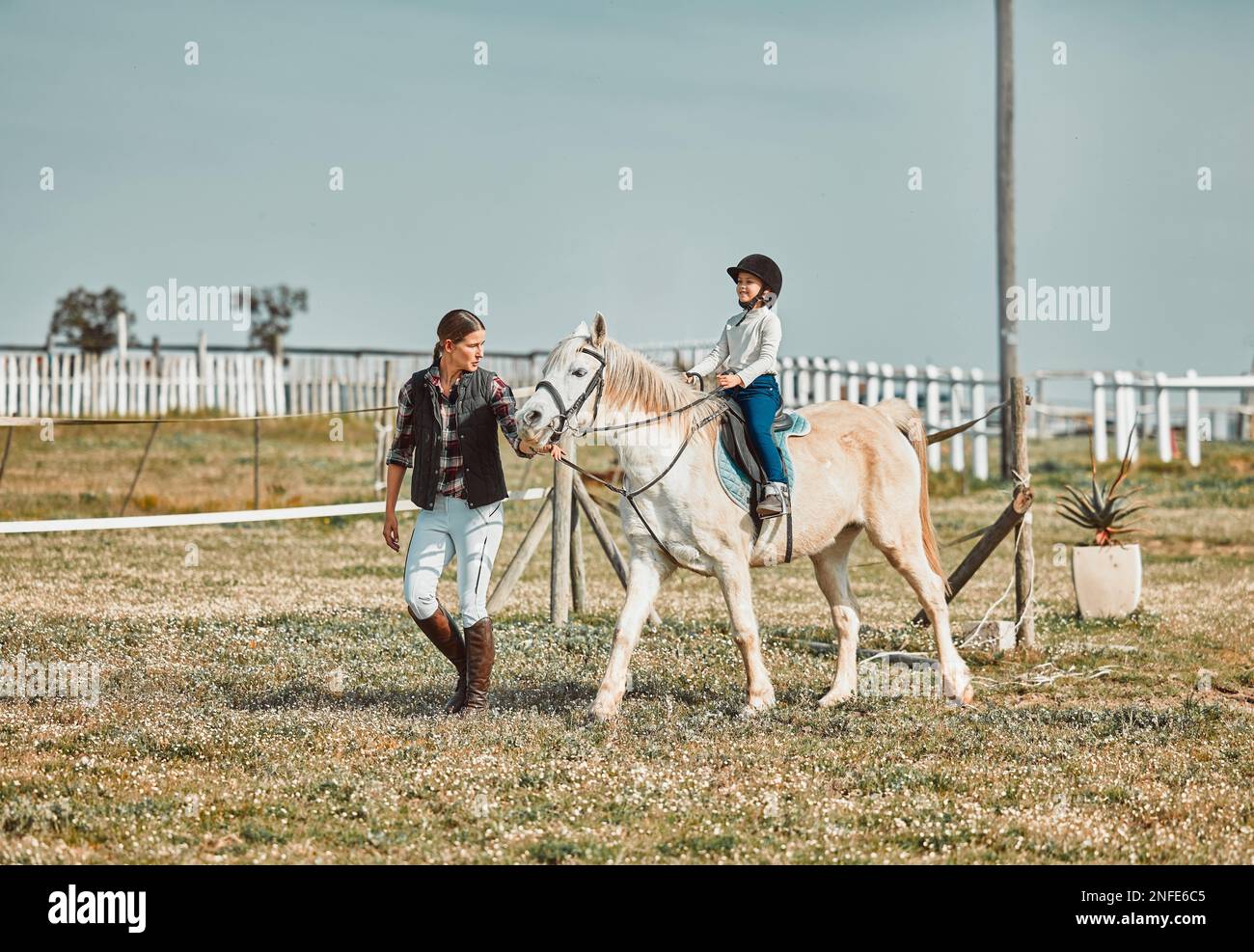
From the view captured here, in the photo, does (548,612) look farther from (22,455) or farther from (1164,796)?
(22,455)

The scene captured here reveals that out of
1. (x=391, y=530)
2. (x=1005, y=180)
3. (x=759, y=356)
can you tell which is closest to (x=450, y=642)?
(x=391, y=530)

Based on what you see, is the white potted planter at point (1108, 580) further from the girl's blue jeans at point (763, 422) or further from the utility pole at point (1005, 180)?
the utility pole at point (1005, 180)

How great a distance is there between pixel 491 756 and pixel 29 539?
44.2 feet

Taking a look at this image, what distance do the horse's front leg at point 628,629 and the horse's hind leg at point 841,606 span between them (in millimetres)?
1465

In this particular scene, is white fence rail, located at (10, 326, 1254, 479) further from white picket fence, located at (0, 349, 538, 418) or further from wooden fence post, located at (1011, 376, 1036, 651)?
wooden fence post, located at (1011, 376, 1036, 651)

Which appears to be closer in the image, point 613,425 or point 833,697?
point 613,425

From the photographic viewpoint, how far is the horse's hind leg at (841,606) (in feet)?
33.2

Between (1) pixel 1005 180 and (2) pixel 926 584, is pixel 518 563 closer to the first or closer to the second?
(2) pixel 926 584

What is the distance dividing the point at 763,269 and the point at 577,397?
1.58m

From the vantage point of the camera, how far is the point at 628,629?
900 centimetres

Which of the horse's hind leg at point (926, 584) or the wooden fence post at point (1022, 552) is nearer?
the horse's hind leg at point (926, 584)

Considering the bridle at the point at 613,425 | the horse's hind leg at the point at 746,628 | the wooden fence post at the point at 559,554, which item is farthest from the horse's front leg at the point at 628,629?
the wooden fence post at the point at 559,554

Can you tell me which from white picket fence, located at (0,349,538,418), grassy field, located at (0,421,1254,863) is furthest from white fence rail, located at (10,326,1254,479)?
grassy field, located at (0,421,1254,863)

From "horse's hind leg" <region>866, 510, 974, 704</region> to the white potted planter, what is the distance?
12.9 feet
